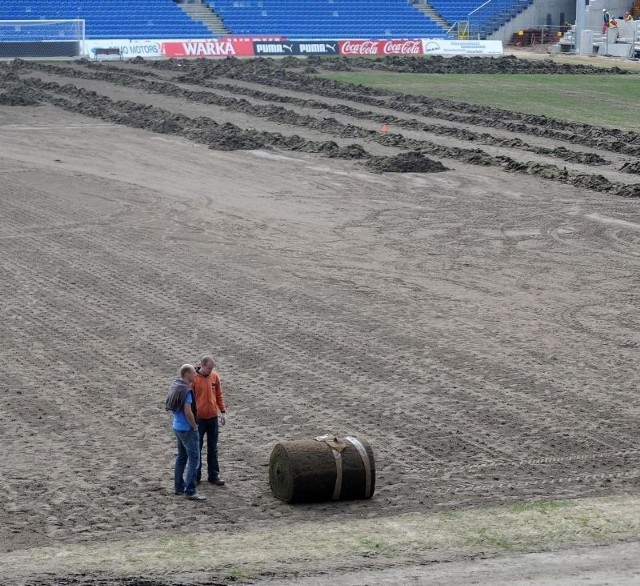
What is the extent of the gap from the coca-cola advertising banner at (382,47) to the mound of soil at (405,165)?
148ft

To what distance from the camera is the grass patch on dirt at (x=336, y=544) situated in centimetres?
1086

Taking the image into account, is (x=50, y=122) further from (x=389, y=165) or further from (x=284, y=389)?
(x=284, y=389)

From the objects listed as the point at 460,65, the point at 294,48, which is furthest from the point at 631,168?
the point at 294,48

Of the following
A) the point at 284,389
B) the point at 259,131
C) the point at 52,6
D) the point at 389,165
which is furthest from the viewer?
the point at 52,6

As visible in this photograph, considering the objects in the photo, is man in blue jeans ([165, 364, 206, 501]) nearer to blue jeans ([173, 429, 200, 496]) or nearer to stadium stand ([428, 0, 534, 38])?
blue jeans ([173, 429, 200, 496])

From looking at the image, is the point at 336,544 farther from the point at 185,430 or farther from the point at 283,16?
the point at 283,16

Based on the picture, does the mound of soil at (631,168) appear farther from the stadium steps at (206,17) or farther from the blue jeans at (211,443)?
the stadium steps at (206,17)

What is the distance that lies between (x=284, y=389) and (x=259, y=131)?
2666 cm

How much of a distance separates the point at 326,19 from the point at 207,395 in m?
73.4

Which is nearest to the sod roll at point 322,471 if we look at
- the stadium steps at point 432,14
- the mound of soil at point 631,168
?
the mound of soil at point 631,168

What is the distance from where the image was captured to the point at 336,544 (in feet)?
37.8

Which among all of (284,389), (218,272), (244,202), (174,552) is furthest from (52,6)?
(174,552)

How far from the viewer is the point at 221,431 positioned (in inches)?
587

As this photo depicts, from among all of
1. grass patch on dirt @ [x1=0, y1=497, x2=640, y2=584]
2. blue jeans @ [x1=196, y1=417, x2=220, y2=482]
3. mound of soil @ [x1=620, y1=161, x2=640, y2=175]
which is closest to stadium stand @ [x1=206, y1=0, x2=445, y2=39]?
mound of soil @ [x1=620, y1=161, x2=640, y2=175]
